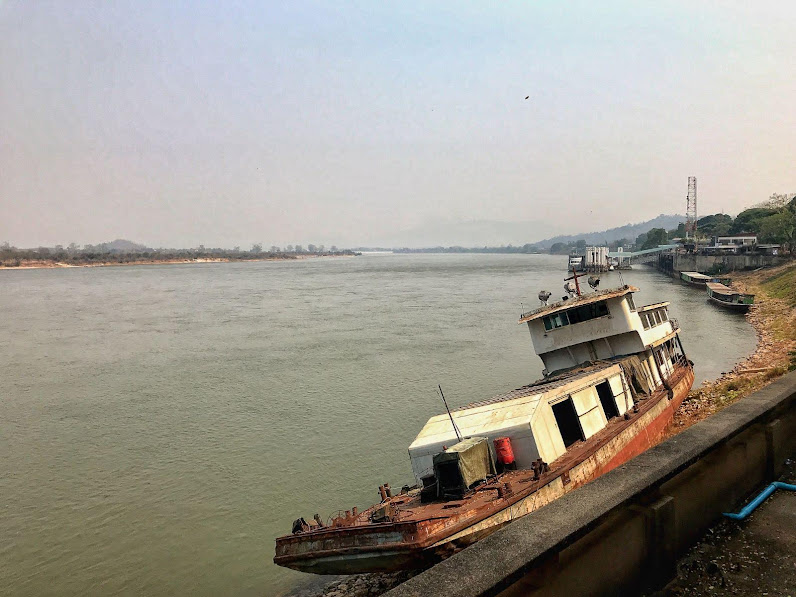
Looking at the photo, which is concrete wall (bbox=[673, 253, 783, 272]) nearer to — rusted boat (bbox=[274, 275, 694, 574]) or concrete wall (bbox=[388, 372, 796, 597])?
rusted boat (bbox=[274, 275, 694, 574])

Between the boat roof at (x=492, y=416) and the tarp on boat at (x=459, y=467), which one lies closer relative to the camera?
the tarp on boat at (x=459, y=467)

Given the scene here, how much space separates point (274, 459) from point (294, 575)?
25.5ft

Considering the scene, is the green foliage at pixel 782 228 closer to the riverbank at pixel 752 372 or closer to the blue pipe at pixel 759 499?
the riverbank at pixel 752 372

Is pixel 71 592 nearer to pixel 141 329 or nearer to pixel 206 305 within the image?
pixel 141 329

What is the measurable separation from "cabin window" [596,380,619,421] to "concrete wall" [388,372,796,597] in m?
13.3

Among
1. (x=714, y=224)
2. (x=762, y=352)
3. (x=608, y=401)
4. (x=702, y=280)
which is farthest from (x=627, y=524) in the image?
(x=714, y=224)

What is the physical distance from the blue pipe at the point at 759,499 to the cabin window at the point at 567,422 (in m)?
11.4

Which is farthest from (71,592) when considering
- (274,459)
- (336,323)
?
(336,323)

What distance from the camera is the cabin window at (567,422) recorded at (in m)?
17.2

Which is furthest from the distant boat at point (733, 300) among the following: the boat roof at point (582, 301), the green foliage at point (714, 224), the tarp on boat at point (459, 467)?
the green foliage at point (714, 224)

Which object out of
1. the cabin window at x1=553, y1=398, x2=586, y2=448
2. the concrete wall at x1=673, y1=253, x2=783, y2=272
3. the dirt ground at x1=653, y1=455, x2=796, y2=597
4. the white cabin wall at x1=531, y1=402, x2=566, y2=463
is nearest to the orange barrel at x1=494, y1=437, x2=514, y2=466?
the white cabin wall at x1=531, y1=402, x2=566, y2=463

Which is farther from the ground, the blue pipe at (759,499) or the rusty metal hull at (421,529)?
the blue pipe at (759,499)

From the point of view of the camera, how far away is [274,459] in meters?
23.1

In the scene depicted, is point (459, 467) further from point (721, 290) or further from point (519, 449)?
point (721, 290)
